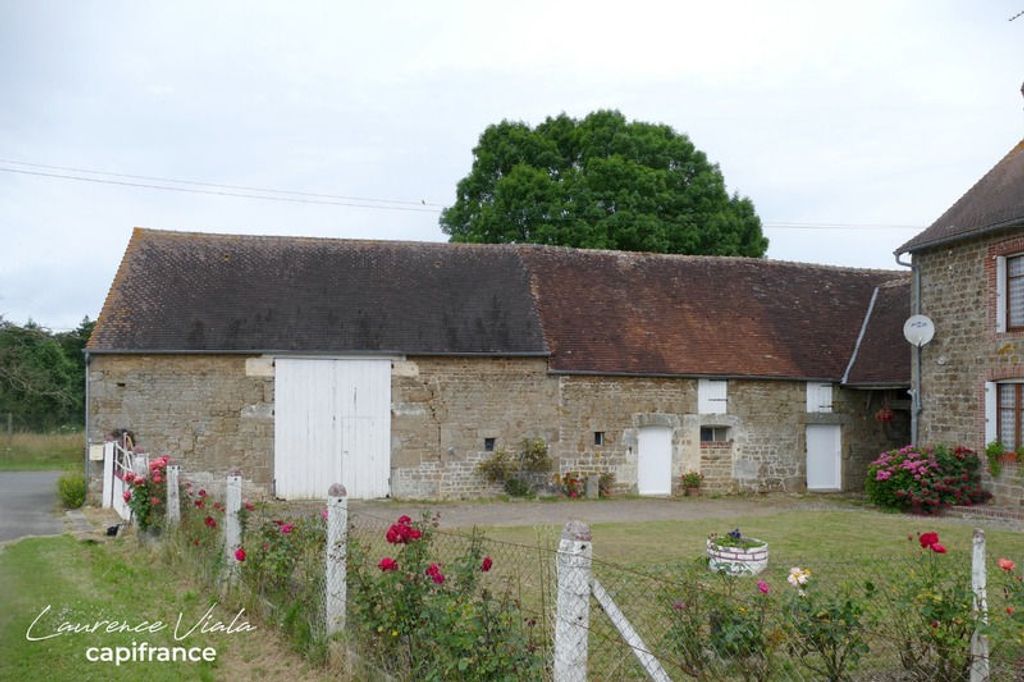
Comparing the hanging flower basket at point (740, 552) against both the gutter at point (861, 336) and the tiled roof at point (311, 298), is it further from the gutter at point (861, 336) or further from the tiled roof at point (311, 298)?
the gutter at point (861, 336)

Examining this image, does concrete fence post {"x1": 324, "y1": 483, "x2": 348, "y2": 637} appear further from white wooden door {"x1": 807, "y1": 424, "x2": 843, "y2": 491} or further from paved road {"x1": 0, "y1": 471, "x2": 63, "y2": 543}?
white wooden door {"x1": 807, "y1": 424, "x2": 843, "y2": 491}

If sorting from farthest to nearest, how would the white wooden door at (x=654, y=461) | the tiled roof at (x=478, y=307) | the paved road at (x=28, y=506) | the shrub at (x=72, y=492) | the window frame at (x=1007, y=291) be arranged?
→ the white wooden door at (x=654, y=461) → the tiled roof at (x=478, y=307) → the shrub at (x=72, y=492) → the window frame at (x=1007, y=291) → the paved road at (x=28, y=506)

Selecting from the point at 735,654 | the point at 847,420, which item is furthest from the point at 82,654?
the point at 847,420

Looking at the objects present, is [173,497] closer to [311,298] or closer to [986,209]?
[311,298]

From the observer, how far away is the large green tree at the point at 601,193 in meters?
29.5

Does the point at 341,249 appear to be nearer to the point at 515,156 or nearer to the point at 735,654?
the point at 515,156

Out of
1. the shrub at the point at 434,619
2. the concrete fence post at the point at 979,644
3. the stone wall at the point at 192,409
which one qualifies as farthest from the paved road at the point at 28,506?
the concrete fence post at the point at 979,644

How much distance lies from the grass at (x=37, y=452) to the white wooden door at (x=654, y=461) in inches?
684

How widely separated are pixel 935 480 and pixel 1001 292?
3.53 m

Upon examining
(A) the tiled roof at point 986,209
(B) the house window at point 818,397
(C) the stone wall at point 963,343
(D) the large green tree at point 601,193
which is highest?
(D) the large green tree at point 601,193

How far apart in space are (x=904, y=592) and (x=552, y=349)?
46.8 feet

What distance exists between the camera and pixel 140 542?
11289 mm

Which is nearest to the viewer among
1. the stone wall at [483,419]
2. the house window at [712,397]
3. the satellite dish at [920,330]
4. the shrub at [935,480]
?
the shrub at [935,480]

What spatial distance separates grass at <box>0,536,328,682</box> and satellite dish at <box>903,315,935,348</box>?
14.2 m
